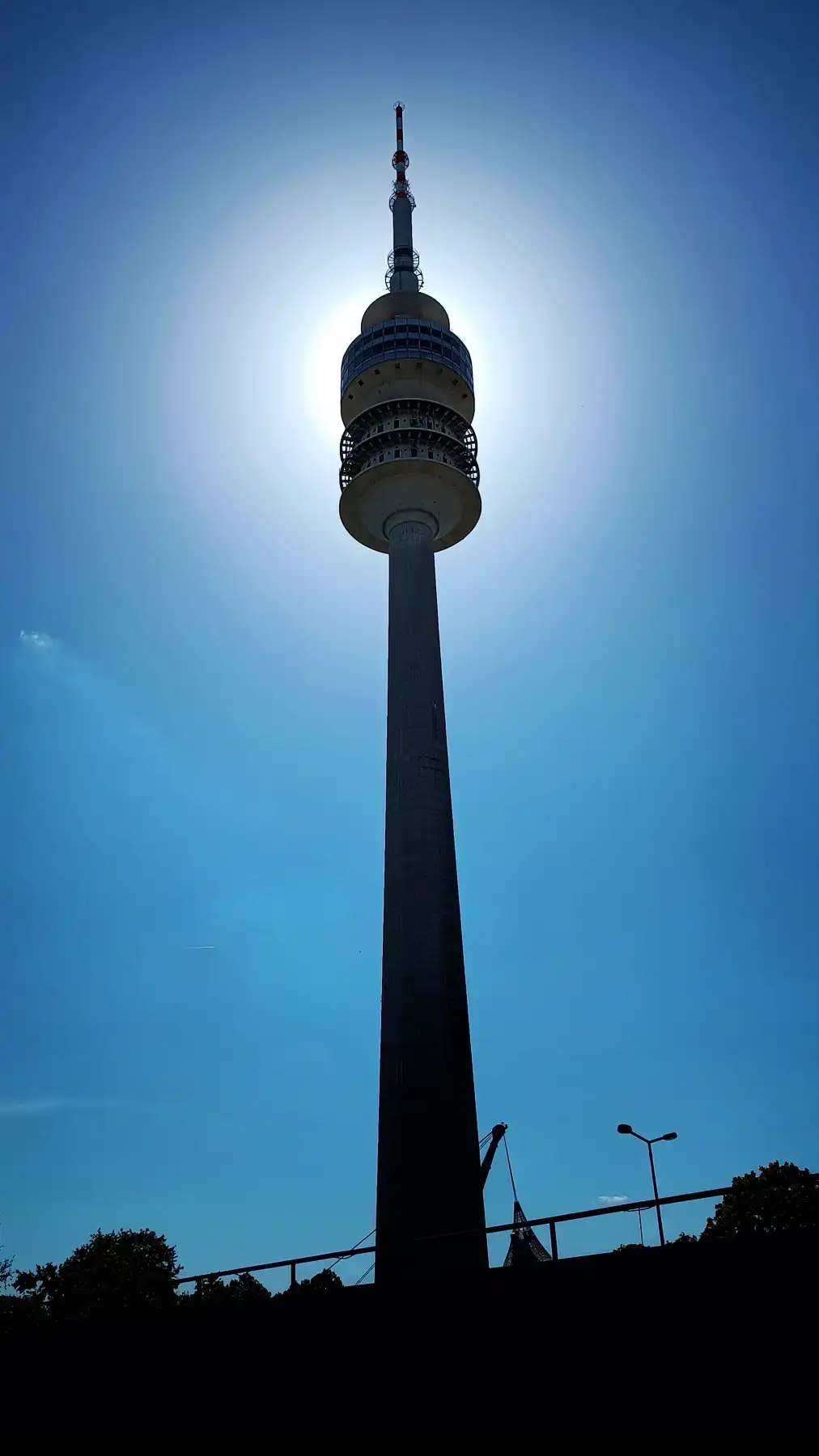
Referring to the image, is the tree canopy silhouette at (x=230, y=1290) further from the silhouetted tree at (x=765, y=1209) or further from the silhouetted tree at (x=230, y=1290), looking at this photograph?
the silhouetted tree at (x=765, y=1209)

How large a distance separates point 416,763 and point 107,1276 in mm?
41584

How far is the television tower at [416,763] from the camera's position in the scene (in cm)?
3641

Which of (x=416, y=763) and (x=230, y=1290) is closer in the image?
(x=416, y=763)

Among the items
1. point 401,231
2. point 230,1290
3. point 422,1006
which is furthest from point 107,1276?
point 401,231

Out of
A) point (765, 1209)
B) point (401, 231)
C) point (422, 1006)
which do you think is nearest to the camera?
point (422, 1006)

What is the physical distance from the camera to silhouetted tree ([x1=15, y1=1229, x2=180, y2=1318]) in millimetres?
56906

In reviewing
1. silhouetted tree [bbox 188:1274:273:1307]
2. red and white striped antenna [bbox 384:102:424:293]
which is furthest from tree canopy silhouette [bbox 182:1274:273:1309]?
red and white striped antenna [bbox 384:102:424:293]

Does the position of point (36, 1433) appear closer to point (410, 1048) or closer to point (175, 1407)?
point (175, 1407)

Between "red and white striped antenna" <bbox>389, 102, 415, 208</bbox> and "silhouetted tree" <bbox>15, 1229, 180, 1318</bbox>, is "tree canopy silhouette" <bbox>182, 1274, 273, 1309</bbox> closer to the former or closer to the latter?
"silhouetted tree" <bbox>15, 1229, 180, 1318</bbox>

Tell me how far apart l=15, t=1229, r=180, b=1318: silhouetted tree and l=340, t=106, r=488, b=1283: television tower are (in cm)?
2782

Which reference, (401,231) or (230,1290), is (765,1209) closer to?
(230,1290)

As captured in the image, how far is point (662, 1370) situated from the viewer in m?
15.2

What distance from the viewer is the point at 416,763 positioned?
A: 46.2 m

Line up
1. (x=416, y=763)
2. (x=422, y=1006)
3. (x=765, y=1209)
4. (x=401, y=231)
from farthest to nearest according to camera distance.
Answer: (x=401, y=231)
(x=765, y=1209)
(x=416, y=763)
(x=422, y=1006)
